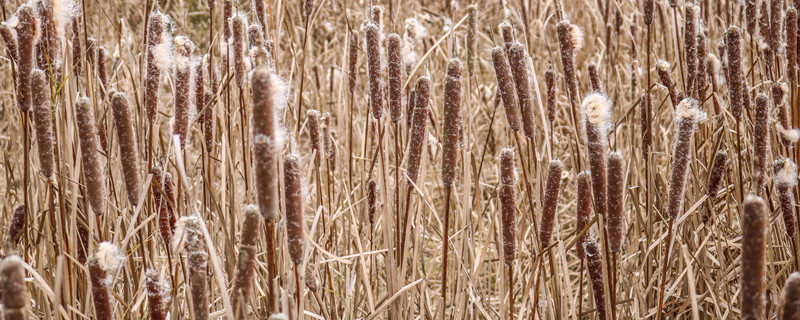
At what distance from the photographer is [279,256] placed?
90 cm

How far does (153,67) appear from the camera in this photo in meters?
0.91

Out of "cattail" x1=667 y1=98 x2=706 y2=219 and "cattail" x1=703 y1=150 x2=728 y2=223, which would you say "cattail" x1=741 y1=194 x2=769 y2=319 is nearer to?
"cattail" x1=667 y1=98 x2=706 y2=219

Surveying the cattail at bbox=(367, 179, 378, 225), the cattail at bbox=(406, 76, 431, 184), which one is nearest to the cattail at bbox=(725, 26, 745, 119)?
the cattail at bbox=(406, 76, 431, 184)

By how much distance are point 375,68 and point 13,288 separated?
62 centimetres

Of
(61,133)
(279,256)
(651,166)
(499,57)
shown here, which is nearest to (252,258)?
(279,256)

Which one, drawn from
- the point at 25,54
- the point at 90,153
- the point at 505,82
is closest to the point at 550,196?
the point at 505,82

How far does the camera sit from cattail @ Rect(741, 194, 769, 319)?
51 centimetres

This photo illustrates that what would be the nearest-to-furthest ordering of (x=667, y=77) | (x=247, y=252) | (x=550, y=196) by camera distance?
(x=247, y=252)
(x=550, y=196)
(x=667, y=77)

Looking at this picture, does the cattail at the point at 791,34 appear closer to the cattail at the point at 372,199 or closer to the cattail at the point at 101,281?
the cattail at the point at 372,199

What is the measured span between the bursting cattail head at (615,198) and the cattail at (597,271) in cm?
7

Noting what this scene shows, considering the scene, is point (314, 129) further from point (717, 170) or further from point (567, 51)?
point (717, 170)

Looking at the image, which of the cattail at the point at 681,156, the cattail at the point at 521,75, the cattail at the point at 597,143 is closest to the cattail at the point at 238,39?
the cattail at the point at 521,75

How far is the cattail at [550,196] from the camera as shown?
805 mm

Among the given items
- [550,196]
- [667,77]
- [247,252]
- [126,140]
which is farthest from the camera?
[667,77]
